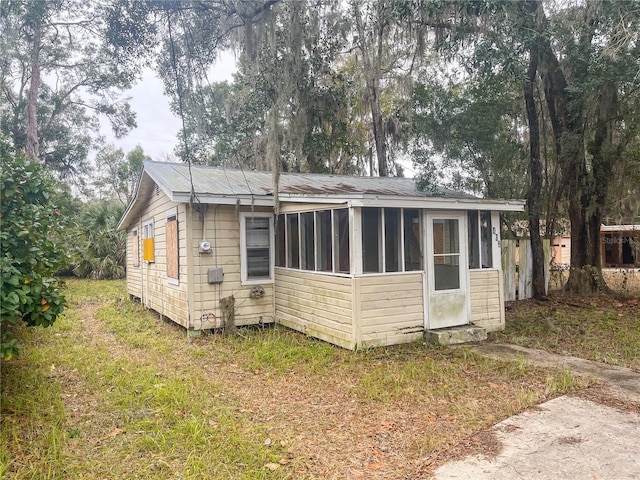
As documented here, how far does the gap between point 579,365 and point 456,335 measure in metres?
1.67

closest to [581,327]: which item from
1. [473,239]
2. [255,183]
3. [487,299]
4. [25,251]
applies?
[487,299]

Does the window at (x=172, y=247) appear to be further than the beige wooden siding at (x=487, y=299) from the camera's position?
Yes

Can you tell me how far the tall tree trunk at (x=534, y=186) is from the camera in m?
9.91

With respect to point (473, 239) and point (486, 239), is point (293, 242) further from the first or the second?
point (486, 239)

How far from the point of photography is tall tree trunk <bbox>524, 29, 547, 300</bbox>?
991 centimetres

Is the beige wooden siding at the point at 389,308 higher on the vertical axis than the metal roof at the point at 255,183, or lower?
lower

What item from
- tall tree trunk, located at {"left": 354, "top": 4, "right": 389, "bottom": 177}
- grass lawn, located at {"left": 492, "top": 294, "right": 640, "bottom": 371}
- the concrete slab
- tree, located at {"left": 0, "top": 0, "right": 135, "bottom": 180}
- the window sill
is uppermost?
tree, located at {"left": 0, "top": 0, "right": 135, "bottom": 180}

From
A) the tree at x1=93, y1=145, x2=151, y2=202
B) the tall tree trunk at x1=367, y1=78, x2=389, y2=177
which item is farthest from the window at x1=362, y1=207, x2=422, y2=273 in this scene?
the tree at x1=93, y1=145, x2=151, y2=202

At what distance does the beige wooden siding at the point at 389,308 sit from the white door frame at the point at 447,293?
15 cm

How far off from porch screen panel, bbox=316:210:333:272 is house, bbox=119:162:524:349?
22 mm

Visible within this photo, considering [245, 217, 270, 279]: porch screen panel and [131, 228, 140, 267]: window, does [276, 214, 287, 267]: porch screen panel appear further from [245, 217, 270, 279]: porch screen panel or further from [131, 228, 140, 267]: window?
[131, 228, 140, 267]: window

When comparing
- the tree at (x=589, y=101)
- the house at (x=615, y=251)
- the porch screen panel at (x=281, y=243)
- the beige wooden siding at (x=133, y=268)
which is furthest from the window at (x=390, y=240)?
the house at (x=615, y=251)

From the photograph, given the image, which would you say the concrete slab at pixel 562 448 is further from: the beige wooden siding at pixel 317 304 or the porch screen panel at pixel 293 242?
the porch screen panel at pixel 293 242

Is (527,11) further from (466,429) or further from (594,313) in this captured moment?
(466,429)
